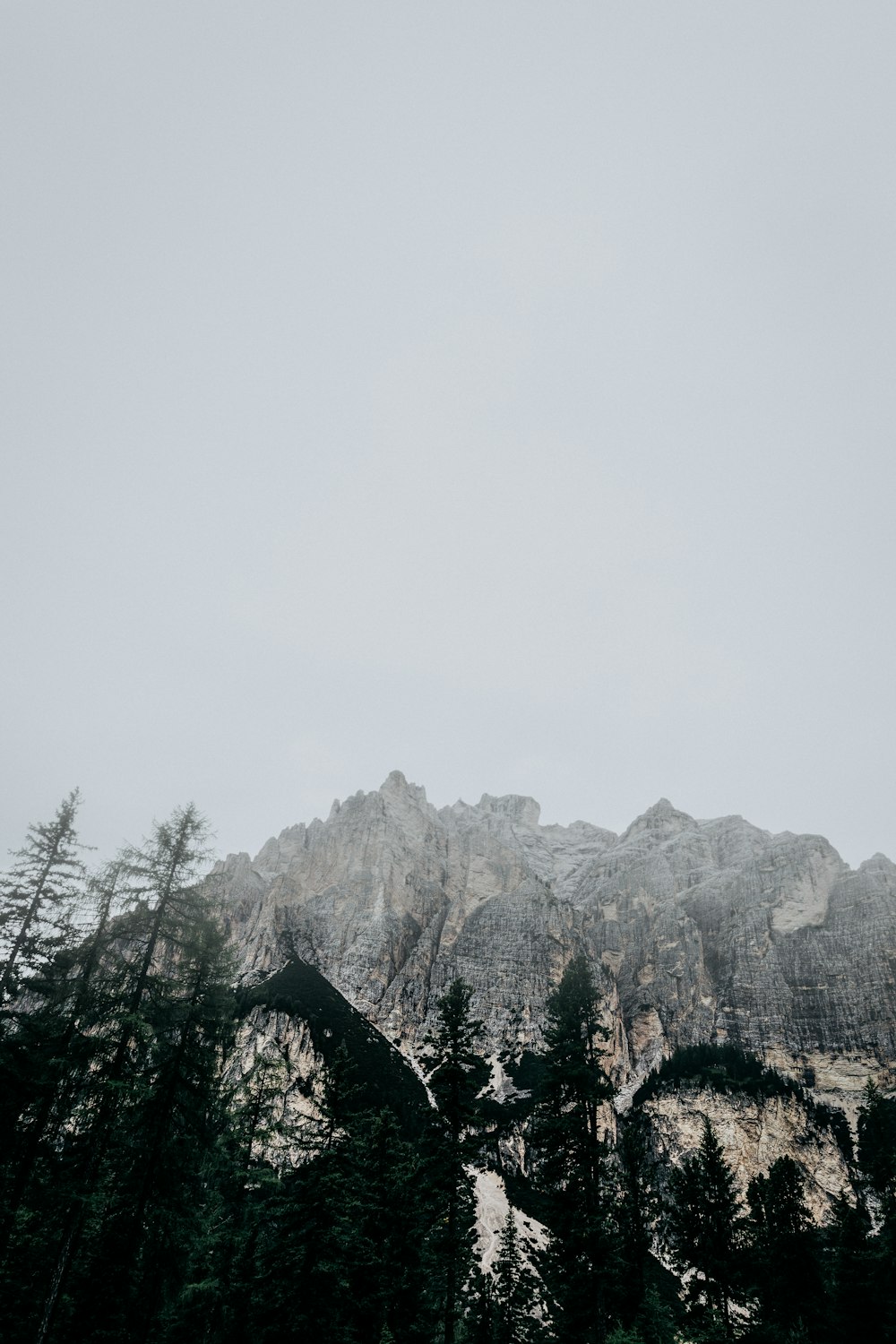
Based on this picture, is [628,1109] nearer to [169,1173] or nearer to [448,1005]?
[448,1005]

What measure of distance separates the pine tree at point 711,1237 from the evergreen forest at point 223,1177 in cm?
15

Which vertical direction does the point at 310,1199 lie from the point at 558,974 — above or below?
below

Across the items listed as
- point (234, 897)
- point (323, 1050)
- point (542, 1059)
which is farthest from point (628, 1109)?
point (542, 1059)

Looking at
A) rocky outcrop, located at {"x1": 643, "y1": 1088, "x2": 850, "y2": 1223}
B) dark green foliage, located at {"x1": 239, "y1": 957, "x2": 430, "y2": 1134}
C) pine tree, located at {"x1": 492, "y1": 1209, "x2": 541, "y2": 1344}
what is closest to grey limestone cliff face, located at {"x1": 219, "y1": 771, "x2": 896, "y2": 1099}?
dark green foliage, located at {"x1": 239, "y1": 957, "x2": 430, "y2": 1134}

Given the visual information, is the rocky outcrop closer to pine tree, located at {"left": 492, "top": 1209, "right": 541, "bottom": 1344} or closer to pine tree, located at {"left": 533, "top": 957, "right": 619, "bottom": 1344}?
pine tree, located at {"left": 492, "top": 1209, "right": 541, "bottom": 1344}

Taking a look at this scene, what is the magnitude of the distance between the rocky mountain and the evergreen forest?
84.8m

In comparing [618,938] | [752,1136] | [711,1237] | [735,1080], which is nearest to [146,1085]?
[711,1237]

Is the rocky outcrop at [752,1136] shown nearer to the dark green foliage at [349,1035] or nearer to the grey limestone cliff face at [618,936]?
the grey limestone cliff face at [618,936]

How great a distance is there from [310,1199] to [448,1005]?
25.5 ft

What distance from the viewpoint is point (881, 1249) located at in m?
33.5

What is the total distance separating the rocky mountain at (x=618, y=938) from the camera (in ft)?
408

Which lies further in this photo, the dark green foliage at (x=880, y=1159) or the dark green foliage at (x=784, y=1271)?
the dark green foliage at (x=880, y=1159)

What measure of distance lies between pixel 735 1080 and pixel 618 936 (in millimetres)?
44493

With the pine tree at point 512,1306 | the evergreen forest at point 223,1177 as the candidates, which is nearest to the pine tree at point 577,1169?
the evergreen forest at point 223,1177
